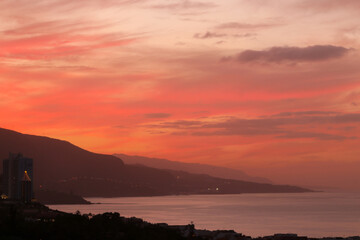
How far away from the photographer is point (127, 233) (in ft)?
340

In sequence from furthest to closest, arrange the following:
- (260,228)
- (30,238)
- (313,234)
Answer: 1. (260,228)
2. (313,234)
3. (30,238)

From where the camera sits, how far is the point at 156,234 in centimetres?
10456

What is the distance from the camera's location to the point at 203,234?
144375 millimetres

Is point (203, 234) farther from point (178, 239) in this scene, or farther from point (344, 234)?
point (344, 234)

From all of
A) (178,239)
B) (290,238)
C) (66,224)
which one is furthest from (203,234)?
(66,224)

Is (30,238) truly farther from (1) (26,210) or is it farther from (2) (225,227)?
(2) (225,227)

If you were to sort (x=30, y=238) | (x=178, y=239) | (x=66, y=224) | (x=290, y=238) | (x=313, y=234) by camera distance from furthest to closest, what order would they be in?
(x=313, y=234) < (x=290, y=238) < (x=178, y=239) < (x=66, y=224) < (x=30, y=238)

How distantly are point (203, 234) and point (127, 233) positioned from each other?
4356 centimetres

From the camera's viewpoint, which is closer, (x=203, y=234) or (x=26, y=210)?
(x=203, y=234)

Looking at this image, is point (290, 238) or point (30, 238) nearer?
point (30, 238)

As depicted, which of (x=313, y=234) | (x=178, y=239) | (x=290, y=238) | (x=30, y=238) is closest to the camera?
(x=30, y=238)

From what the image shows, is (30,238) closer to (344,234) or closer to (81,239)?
(81,239)

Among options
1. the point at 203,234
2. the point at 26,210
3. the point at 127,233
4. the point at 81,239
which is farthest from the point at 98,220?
the point at 26,210

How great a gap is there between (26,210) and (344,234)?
3481 inches
